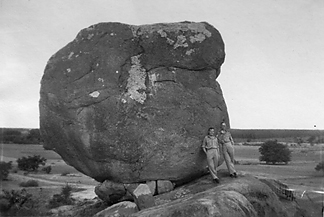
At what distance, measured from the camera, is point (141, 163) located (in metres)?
9.04

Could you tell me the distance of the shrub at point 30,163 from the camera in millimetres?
24844

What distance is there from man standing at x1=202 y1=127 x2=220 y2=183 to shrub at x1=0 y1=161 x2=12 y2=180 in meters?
16.2

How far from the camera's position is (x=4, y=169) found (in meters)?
22.1

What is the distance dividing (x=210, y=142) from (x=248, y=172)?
31.9ft

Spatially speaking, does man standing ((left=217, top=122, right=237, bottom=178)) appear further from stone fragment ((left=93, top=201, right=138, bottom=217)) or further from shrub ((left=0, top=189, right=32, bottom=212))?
shrub ((left=0, top=189, right=32, bottom=212))

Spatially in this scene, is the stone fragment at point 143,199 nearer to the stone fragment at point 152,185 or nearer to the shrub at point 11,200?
the stone fragment at point 152,185

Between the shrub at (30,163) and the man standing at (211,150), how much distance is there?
19004 millimetres

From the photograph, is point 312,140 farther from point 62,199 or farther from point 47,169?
point 62,199

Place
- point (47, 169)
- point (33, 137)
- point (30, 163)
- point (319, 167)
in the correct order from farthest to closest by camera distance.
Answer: point (33, 137) → point (30, 163) → point (47, 169) → point (319, 167)

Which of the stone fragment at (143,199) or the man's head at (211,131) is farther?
the man's head at (211,131)

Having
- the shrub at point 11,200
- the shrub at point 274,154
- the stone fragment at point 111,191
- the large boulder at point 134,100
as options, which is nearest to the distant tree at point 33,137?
the shrub at point 11,200

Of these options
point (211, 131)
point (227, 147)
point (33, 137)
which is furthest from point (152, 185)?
point (33, 137)

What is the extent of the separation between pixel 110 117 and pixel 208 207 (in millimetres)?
3968

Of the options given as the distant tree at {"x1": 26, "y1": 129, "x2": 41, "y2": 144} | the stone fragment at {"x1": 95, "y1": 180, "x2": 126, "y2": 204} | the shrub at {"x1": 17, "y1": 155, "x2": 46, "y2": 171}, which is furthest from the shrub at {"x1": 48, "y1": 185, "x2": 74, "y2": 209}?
the distant tree at {"x1": 26, "y1": 129, "x2": 41, "y2": 144}
